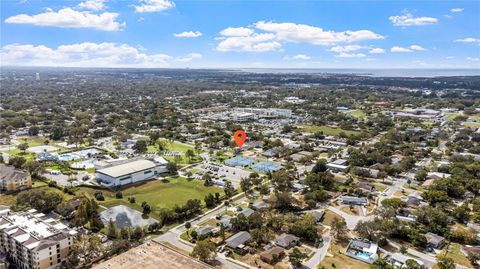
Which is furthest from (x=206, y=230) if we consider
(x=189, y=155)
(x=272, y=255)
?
(x=189, y=155)

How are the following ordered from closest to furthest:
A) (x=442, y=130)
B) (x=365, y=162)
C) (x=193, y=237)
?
1. (x=193, y=237)
2. (x=365, y=162)
3. (x=442, y=130)

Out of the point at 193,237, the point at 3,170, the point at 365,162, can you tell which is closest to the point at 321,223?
the point at 193,237

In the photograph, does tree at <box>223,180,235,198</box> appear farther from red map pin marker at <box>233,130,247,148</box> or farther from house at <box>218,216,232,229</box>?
red map pin marker at <box>233,130,247,148</box>

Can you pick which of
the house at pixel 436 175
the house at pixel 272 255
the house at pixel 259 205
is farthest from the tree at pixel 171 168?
the house at pixel 436 175

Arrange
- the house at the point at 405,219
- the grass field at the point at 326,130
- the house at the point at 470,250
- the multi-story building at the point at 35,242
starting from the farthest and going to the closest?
the grass field at the point at 326,130 < the house at the point at 405,219 < the house at the point at 470,250 < the multi-story building at the point at 35,242

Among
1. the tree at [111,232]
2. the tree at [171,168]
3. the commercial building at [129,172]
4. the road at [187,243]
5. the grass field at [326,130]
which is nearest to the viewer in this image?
the road at [187,243]

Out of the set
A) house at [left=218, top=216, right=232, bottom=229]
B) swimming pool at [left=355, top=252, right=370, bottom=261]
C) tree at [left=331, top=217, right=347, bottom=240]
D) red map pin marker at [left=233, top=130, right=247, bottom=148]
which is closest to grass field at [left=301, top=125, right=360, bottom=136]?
red map pin marker at [left=233, top=130, right=247, bottom=148]

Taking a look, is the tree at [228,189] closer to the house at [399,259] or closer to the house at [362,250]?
the house at [362,250]

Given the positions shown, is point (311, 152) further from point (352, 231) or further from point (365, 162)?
point (352, 231)
